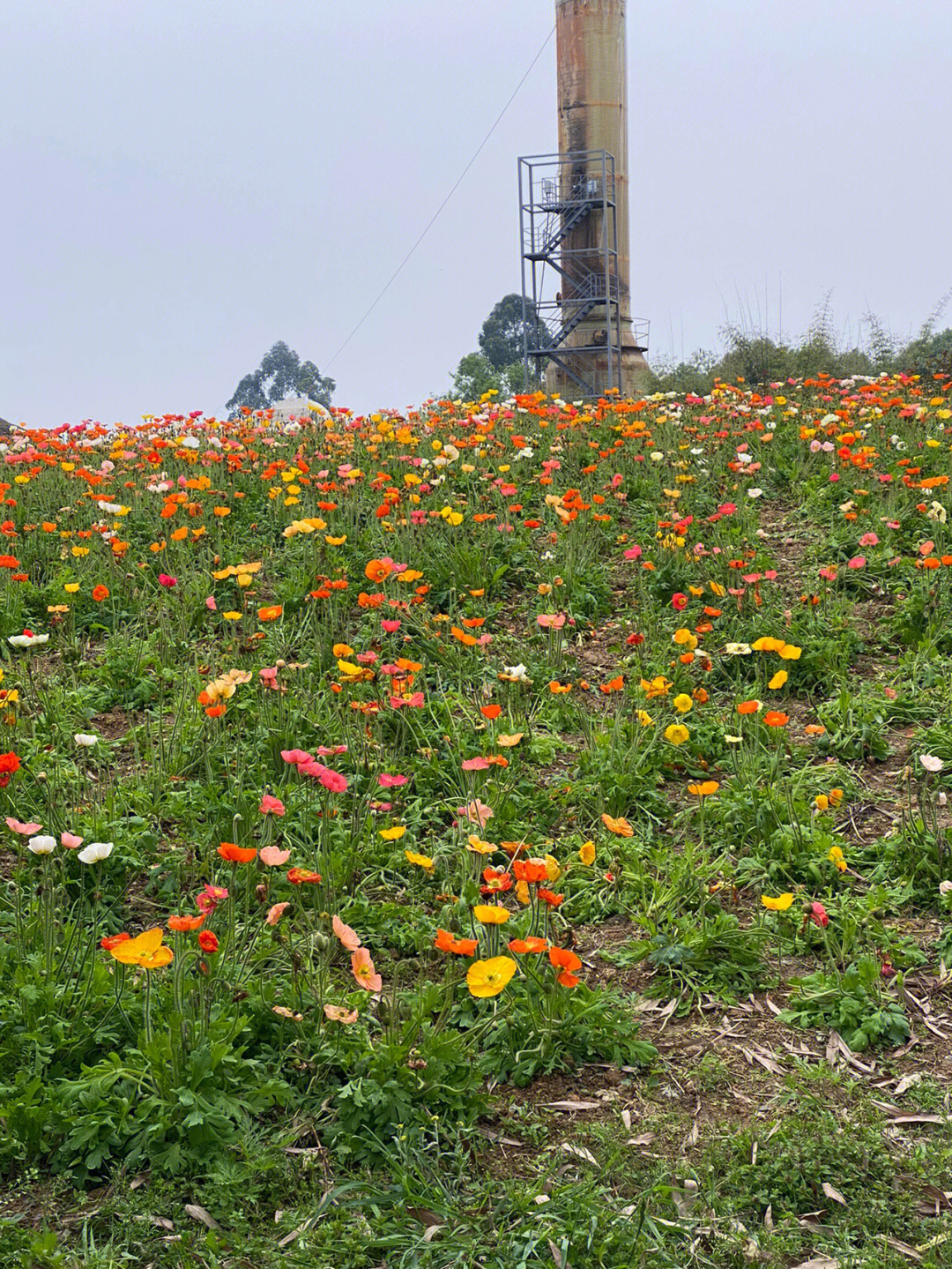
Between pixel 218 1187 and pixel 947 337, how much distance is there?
40428 mm

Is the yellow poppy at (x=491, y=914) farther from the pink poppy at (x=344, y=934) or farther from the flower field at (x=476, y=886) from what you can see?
the pink poppy at (x=344, y=934)

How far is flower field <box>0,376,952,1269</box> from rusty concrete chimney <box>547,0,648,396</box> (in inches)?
696

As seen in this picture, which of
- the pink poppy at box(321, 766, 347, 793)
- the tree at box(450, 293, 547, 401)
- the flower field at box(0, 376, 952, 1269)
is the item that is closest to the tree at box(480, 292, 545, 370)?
the tree at box(450, 293, 547, 401)

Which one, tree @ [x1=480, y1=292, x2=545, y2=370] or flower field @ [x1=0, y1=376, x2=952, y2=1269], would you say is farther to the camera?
tree @ [x1=480, y1=292, x2=545, y2=370]

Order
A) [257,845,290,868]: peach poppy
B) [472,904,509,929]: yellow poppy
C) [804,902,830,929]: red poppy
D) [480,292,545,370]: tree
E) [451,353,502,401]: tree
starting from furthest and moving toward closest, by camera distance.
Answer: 1. [480,292,545,370]: tree
2. [451,353,502,401]: tree
3. [804,902,830,929]: red poppy
4. [257,845,290,868]: peach poppy
5. [472,904,509,929]: yellow poppy

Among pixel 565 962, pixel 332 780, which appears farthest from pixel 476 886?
pixel 565 962

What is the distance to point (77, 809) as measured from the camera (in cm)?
427

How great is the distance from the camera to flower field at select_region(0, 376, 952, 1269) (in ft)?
8.91

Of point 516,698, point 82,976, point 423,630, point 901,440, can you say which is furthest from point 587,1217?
point 901,440

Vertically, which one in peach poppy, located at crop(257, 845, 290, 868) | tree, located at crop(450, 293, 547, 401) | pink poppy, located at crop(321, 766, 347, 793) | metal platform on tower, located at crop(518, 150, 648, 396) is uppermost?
tree, located at crop(450, 293, 547, 401)

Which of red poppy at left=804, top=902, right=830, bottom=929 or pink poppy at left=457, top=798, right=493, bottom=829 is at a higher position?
pink poppy at left=457, top=798, right=493, bottom=829

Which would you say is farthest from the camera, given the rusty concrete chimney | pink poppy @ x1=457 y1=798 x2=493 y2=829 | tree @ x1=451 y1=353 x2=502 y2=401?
tree @ x1=451 y1=353 x2=502 y2=401

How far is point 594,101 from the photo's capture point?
23.5 meters

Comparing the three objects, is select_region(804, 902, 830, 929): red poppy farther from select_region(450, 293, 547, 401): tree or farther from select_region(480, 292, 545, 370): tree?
select_region(480, 292, 545, 370): tree
